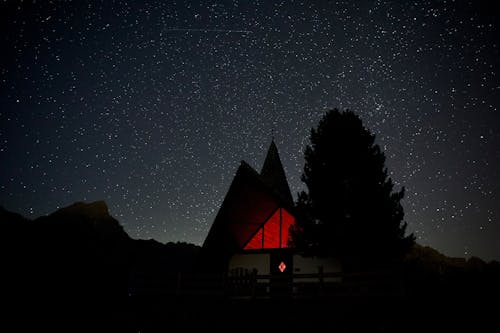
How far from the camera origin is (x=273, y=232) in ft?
55.7

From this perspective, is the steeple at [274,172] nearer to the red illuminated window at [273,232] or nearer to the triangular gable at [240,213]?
the red illuminated window at [273,232]

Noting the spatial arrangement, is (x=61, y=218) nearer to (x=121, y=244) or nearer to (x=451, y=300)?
(x=121, y=244)

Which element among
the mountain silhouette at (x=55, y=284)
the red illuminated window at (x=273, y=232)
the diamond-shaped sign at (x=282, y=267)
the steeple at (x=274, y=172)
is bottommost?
the mountain silhouette at (x=55, y=284)

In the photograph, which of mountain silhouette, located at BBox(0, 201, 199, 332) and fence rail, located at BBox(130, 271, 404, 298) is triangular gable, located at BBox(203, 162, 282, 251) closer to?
fence rail, located at BBox(130, 271, 404, 298)

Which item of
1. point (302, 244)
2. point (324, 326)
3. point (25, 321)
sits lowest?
point (25, 321)

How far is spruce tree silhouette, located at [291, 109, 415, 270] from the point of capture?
12289 millimetres

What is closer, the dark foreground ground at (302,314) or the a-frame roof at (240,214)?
the dark foreground ground at (302,314)

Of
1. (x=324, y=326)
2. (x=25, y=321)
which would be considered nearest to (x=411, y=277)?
(x=324, y=326)

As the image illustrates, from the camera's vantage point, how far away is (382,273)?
31.2 feet

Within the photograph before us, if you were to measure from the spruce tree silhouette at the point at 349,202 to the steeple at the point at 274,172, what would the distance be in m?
9.13

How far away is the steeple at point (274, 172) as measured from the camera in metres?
23.4

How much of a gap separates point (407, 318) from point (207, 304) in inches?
271

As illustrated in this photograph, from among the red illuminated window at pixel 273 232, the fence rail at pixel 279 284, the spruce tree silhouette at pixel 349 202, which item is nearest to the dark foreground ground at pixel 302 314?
the fence rail at pixel 279 284

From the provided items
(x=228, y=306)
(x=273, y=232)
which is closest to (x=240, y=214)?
(x=273, y=232)
